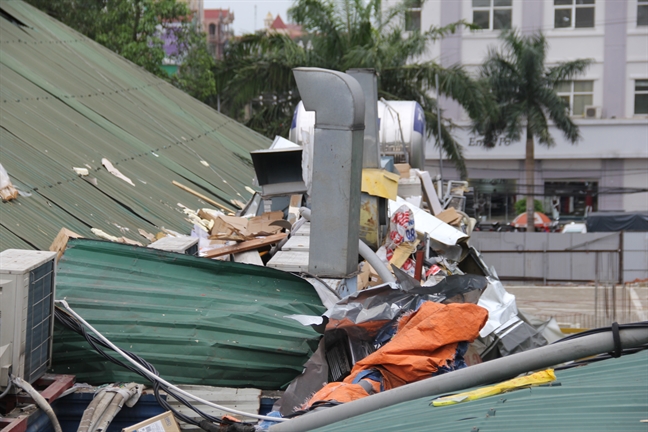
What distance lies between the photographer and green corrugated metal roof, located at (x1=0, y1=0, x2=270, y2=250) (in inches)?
295

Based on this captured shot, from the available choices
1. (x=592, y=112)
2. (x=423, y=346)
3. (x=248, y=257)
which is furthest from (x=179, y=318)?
(x=592, y=112)

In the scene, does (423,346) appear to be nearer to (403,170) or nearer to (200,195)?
(200,195)

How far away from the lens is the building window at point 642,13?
44031 millimetres

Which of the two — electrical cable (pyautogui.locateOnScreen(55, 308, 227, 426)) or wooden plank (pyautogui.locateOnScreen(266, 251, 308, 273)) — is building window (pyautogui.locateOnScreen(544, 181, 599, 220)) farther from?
electrical cable (pyautogui.locateOnScreen(55, 308, 227, 426))

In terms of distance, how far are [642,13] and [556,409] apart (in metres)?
45.6

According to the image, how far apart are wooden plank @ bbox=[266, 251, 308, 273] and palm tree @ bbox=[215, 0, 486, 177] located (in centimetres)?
1797

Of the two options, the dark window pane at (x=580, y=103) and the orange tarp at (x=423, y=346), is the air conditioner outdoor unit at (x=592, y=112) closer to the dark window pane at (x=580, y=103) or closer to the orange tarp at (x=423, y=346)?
the dark window pane at (x=580, y=103)

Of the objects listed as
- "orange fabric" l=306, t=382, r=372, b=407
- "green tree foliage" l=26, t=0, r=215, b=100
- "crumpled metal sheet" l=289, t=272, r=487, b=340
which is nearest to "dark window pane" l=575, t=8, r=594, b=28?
"green tree foliage" l=26, t=0, r=215, b=100

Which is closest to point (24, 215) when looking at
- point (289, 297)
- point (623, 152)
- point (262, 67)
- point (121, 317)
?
point (121, 317)

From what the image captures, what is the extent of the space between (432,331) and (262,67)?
69.2ft

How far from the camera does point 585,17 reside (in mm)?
44656

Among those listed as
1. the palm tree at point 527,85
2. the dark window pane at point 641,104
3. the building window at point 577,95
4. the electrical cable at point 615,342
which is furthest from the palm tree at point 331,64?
the dark window pane at point 641,104

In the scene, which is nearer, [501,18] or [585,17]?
[585,17]

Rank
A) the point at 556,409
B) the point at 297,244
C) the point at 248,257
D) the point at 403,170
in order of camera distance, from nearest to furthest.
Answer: the point at 556,409, the point at 248,257, the point at 297,244, the point at 403,170
